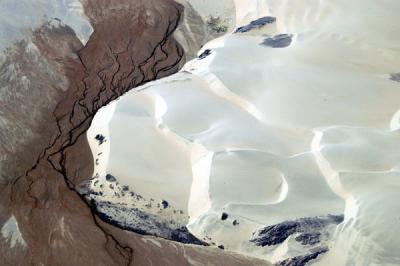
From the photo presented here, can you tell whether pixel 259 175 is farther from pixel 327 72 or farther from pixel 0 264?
pixel 0 264

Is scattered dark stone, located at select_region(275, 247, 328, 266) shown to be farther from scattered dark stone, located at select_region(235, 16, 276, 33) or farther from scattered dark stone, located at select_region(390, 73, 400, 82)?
scattered dark stone, located at select_region(235, 16, 276, 33)

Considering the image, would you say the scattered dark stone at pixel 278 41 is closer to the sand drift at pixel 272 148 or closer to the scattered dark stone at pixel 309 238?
the sand drift at pixel 272 148

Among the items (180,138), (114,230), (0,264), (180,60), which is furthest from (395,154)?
(0,264)

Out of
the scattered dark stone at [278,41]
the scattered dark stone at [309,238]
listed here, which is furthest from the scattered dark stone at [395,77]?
the scattered dark stone at [309,238]

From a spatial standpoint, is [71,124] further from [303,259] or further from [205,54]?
[303,259]

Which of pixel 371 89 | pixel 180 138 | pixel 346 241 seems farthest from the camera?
pixel 371 89

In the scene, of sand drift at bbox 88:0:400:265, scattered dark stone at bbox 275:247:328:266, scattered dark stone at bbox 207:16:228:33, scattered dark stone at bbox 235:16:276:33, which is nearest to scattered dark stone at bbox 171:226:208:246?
sand drift at bbox 88:0:400:265
